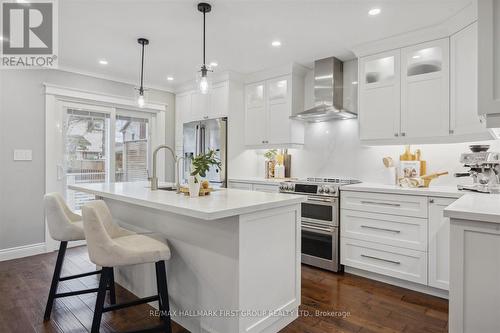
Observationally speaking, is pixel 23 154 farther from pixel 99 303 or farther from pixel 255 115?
pixel 255 115

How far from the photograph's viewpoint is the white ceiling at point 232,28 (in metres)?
2.47

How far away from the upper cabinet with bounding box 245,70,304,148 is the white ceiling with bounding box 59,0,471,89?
1.10 ft

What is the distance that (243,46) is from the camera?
336 centimetres

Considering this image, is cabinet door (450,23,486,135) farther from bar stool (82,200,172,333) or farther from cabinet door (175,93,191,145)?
cabinet door (175,93,191,145)

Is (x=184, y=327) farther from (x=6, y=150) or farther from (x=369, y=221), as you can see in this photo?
(x=6, y=150)

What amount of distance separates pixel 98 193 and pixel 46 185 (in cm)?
210

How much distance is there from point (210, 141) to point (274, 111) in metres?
1.14

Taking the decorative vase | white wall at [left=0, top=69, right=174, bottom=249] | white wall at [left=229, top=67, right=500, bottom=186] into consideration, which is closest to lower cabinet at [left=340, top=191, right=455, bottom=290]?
white wall at [left=229, top=67, right=500, bottom=186]

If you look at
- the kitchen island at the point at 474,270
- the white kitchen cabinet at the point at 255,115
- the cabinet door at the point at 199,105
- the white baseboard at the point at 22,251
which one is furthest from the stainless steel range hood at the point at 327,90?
the white baseboard at the point at 22,251

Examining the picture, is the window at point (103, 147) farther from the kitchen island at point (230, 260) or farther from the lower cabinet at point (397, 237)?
the lower cabinet at point (397, 237)

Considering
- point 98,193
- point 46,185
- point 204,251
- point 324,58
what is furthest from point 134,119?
point 204,251

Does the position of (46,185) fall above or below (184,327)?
above

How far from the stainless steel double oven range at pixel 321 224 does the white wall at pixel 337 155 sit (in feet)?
1.79

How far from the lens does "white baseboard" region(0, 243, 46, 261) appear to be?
3.54 m
